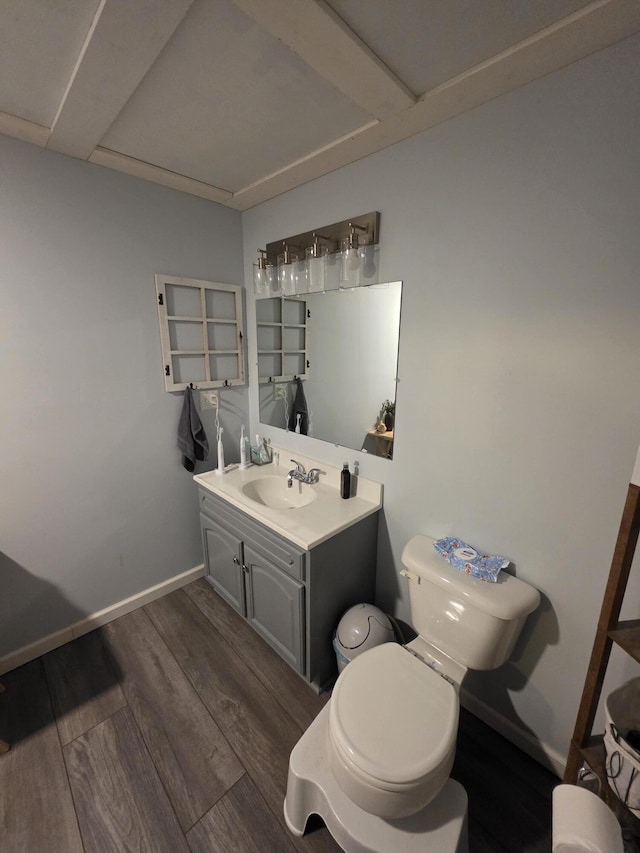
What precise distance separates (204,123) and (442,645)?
83.9 inches

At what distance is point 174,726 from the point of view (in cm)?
141

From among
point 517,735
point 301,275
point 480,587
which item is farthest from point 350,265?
point 517,735

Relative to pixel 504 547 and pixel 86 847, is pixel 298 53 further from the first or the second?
pixel 86 847

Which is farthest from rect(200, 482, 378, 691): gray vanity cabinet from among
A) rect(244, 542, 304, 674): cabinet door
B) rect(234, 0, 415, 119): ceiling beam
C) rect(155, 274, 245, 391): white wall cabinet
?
rect(234, 0, 415, 119): ceiling beam

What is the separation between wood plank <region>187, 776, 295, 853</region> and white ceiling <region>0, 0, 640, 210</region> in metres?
2.31

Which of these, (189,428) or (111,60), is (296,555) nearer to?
(189,428)

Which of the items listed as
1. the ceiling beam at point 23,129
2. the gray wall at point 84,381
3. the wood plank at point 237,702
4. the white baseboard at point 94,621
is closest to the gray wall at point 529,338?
the wood plank at point 237,702

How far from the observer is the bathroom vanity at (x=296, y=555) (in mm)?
1437

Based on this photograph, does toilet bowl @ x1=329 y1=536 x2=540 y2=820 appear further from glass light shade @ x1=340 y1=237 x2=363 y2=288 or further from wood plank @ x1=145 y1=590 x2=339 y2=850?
glass light shade @ x1=340 y1=237 x2=363 y2=288

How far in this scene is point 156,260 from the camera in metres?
1.78

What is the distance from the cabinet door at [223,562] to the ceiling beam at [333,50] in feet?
6.02

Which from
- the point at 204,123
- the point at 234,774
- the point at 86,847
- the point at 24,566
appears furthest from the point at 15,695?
the point at 204,123

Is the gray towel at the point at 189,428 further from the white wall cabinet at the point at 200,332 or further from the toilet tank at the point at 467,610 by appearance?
the toilet tank at the point at 467,610

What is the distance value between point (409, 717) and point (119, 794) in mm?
1079
